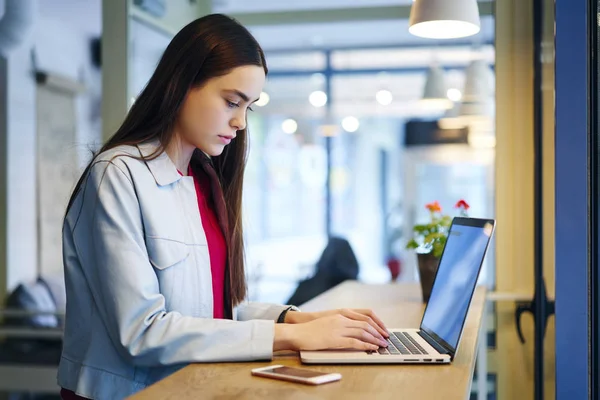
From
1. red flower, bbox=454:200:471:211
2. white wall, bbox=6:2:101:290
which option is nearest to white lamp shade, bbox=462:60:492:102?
red flower, bbox=454:200:471:211

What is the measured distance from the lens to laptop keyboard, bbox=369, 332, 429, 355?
1391mm

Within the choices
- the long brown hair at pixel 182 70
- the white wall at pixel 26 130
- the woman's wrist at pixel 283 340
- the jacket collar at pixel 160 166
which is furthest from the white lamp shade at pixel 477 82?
the woman's wrist at pixel 283 340

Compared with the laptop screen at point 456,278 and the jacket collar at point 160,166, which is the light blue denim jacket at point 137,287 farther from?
the laptop screen at point 456,278

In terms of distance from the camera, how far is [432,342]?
1506 mm

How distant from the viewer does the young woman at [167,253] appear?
4.28ft

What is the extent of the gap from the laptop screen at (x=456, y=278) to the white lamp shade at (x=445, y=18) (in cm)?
88

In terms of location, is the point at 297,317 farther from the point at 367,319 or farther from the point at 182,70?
the point at 182,70

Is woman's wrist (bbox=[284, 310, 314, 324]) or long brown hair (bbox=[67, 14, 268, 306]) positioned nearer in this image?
long brown hair (bbox=[67, 14, 268, 306])

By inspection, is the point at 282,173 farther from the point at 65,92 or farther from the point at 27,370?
the point at 27,370

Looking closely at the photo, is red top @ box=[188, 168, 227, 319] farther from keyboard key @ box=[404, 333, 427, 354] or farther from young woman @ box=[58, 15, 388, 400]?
keyboard key @ box=[404, 333, 427, 354]

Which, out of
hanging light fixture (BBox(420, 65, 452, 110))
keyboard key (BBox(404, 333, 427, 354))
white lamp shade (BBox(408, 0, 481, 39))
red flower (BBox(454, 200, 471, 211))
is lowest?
keyboard key (BBox(404, 333, 427, 354))

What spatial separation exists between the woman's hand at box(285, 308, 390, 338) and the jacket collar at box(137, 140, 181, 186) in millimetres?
381

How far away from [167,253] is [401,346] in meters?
0.47

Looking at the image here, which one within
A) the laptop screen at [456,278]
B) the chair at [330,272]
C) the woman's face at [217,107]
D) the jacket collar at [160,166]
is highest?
the woman's face at [217,107]
